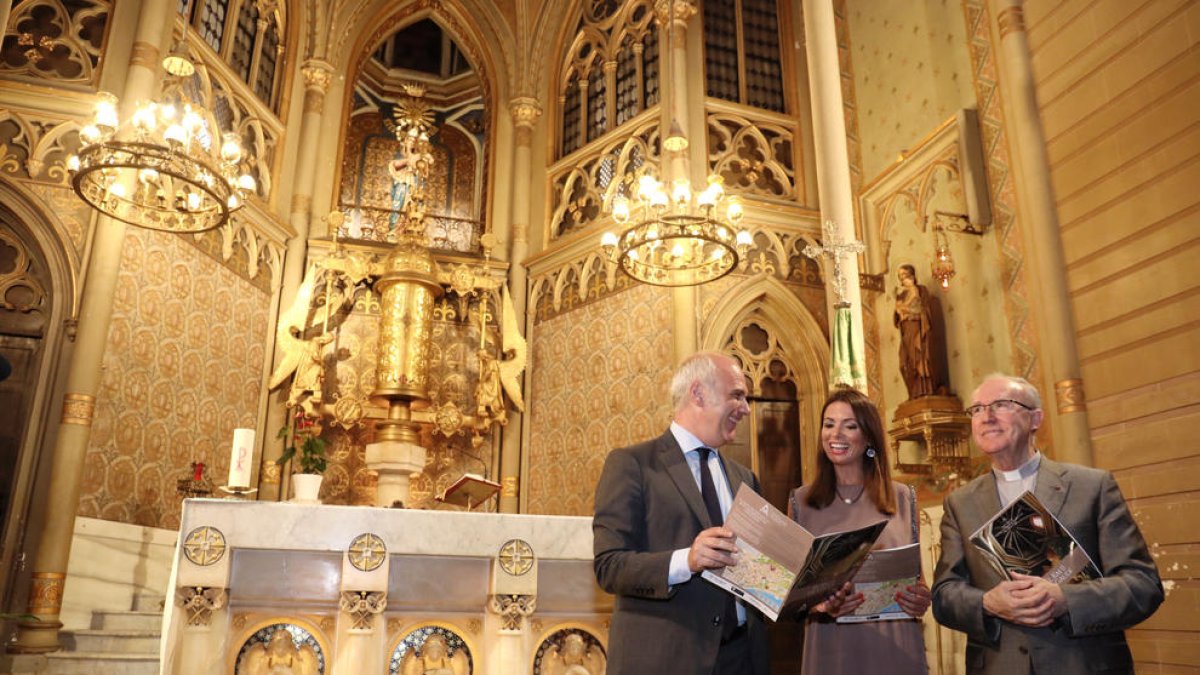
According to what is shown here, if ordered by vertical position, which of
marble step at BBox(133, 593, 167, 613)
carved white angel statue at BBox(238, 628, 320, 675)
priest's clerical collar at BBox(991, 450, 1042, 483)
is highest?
priest's clerical collar at BBox(991, 450, 1042, 483)

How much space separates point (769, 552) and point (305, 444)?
469 cm

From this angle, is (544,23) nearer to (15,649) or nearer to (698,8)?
(698,8)

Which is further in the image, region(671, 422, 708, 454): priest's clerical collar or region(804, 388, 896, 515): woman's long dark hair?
region(804, 388, 896, 515): woman's long dark hair

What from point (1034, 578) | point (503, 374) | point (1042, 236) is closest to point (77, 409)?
point (503, 374)

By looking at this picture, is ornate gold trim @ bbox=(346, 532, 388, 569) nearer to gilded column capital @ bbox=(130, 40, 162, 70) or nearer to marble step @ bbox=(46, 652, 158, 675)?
marble step @ bbox=(46, 652, 158, 675)

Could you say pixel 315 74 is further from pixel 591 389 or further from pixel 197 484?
pixel 197 484

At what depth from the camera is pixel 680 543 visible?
249cm

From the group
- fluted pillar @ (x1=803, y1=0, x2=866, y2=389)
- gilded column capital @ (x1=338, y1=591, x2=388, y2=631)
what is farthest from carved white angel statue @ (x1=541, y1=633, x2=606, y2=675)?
fluted pillar @ (x1=803, y1=0, x2=866, y2=389)

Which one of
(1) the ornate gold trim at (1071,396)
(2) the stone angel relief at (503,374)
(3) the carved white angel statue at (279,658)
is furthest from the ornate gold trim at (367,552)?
(2) the stone angel relief at (503,374)

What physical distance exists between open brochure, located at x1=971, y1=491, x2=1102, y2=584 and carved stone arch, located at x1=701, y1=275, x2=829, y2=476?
664 cm

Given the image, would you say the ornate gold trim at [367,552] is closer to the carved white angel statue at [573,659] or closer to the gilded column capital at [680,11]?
the carved white angel statue at [573,659]

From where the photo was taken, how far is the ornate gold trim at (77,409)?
701cm

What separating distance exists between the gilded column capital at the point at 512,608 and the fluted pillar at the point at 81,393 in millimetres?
3912

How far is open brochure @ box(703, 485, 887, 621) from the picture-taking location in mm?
2188
